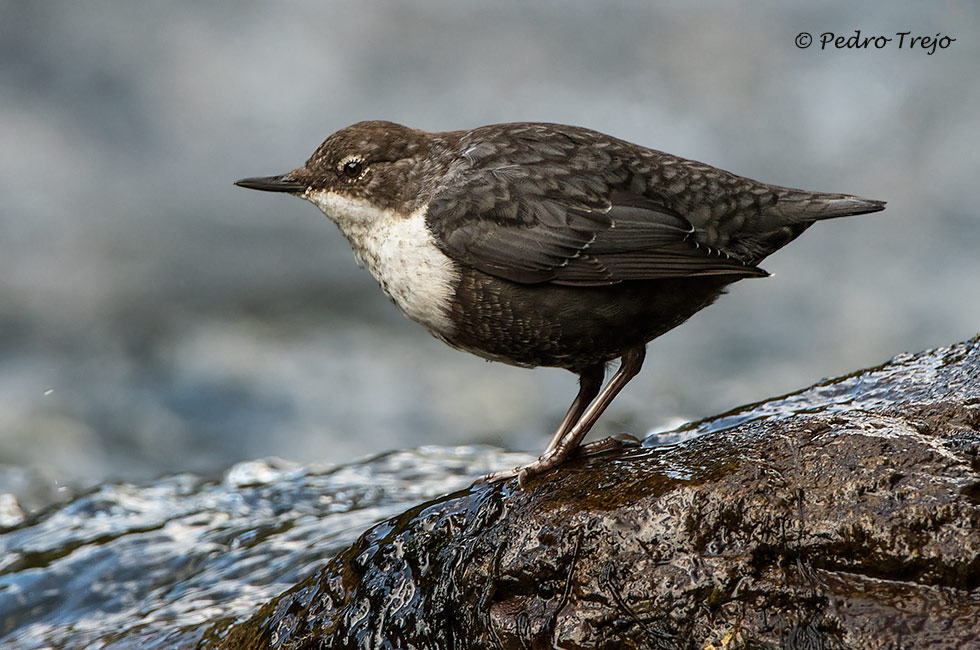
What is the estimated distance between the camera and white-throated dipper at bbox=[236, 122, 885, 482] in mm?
3689

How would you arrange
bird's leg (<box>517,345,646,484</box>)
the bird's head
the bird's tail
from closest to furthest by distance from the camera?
bird's leg (<box>517,345,646,484</box>)
the bird's tail
the bird's head

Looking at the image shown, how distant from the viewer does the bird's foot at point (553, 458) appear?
340cm

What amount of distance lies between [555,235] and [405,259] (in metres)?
0.55

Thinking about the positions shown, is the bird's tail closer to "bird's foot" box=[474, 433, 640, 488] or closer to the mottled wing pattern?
the mottled wing pattern

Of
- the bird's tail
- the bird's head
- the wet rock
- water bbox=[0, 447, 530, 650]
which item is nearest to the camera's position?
the wet rock

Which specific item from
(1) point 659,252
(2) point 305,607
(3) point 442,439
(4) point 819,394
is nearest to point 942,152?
(3) point 442,439

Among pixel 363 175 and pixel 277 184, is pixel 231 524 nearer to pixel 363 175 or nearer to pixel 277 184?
pixel 277 184

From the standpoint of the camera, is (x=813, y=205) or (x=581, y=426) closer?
(x=581, y=426)

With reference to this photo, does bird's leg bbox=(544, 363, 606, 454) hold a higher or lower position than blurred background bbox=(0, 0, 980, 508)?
lower

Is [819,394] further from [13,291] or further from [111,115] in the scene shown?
A: [111,115]

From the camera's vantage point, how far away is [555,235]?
374 cm

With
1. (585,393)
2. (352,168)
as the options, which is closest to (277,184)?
(352,168)

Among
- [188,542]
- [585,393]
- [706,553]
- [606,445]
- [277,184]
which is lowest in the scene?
[706,553]

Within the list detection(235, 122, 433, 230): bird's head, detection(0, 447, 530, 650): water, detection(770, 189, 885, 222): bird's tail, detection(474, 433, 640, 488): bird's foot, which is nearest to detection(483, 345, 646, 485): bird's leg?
detection(474, 433, 640, 488): bird's foot
